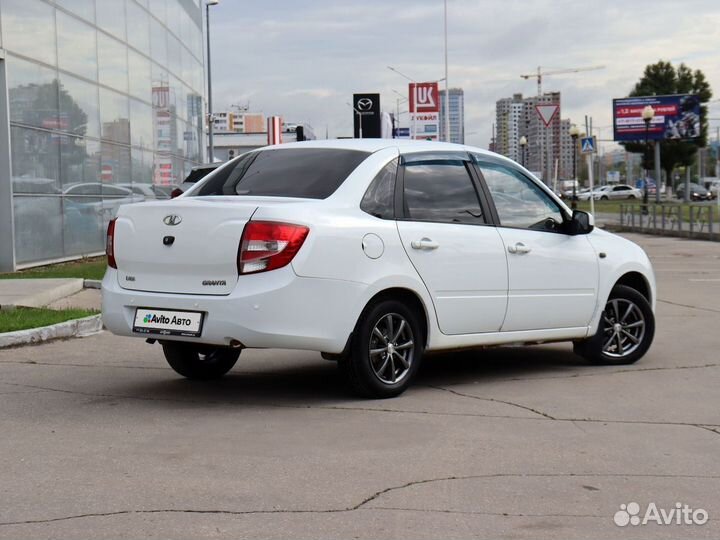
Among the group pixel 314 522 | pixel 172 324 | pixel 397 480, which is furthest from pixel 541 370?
pixel 314 522

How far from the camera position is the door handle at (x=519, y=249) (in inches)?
321

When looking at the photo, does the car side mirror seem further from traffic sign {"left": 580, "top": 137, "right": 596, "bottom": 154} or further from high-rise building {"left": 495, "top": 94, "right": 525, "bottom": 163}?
high-rise building {"left": 495, "top": 94, "right": 525, "bottom": 163}

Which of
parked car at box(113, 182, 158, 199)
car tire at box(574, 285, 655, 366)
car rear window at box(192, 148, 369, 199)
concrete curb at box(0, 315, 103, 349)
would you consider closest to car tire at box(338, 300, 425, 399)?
car rear window at box(192, 148, 369, 199)

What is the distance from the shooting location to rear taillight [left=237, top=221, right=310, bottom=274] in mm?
6762

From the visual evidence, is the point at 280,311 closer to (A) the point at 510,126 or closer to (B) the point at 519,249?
(B) the point at 519,249

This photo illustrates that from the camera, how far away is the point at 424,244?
7.51 meters

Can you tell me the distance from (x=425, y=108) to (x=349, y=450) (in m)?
44.0

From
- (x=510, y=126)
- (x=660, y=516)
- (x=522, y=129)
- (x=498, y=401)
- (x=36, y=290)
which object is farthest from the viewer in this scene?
(x=510, y=126)

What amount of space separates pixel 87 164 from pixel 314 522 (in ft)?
65.3

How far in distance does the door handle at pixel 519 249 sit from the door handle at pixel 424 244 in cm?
79

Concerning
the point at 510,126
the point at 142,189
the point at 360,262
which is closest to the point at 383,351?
the point at 360,262

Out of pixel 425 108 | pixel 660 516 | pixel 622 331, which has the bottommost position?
pixel 660 516

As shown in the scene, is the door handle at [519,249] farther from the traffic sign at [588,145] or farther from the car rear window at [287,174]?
the traffic sign at [588,145]

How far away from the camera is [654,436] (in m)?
6.29
